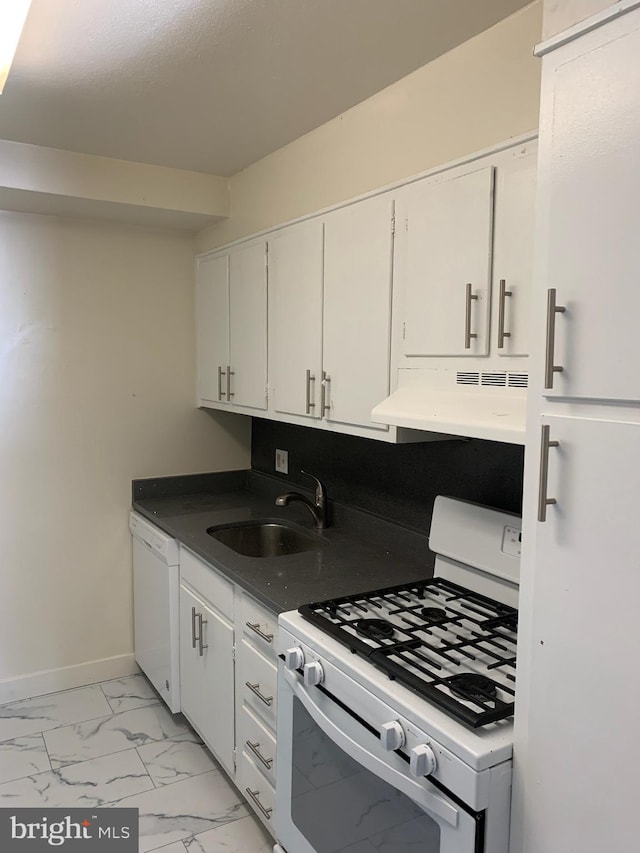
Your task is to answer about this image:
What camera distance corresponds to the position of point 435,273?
173 centimetres

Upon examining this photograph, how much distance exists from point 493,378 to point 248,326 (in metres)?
1.40

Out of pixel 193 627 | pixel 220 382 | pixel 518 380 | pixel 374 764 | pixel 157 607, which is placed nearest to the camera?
pixel 374 764

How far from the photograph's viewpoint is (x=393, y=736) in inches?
51.3

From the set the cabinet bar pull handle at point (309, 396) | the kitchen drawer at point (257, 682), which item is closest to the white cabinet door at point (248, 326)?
the cabinet bar pull handle at point (309, 396)

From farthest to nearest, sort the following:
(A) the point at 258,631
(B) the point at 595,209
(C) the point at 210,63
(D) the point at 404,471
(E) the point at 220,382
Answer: (E) the point at 220,382 < (D) the point at 404,471 < (A) the point at 258,631 < (C) the point at 210,63 < (B) the point at 595,209

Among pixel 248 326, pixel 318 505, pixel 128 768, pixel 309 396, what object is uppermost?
pixel 248 326

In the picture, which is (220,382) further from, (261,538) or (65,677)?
(65,677)

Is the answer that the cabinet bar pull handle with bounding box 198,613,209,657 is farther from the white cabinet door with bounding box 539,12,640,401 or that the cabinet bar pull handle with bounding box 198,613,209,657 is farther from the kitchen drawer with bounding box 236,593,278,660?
the white cabinet door with bounding box 539,12,640,401

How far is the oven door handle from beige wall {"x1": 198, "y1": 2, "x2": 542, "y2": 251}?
145cm

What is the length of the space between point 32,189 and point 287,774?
7.42 ft

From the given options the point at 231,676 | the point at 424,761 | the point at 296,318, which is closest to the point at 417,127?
the point at 296,318

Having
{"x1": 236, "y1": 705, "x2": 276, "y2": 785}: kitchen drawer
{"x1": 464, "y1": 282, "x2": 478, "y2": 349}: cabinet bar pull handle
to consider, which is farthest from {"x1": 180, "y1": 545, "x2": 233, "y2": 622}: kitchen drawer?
{"x1": 464, "y1": 282, "x2": 478, "y2": 349}: cabinet bar pull handle

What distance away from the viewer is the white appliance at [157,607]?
269 centimetres

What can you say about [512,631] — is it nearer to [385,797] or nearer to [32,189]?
[385,797]
